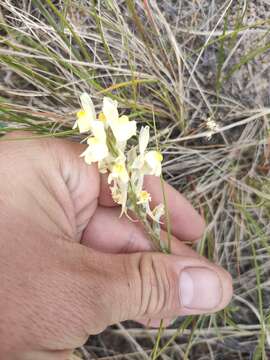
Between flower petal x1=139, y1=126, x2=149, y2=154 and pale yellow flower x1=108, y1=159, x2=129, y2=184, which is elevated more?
flower petal x1=139, y1=126, x2=149, y2=154

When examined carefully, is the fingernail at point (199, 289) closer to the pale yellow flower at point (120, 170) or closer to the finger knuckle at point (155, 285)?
the finger knuckle at point (155, 285)

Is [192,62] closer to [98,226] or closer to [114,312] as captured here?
[98,226]

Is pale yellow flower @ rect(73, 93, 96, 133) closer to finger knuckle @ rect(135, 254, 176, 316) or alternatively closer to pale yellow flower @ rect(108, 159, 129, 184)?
pale yellow flower @ rect(108, 159, 129, 184)

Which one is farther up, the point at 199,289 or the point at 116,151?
the point at 116,151

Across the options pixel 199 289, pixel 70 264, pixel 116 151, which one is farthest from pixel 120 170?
pixel 199 289

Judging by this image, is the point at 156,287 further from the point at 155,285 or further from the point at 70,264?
the point at 70,264

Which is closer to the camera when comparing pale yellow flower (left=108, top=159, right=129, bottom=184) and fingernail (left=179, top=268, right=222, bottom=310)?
pale yellow flower (left=108, top=159, right=129, bottom=184)

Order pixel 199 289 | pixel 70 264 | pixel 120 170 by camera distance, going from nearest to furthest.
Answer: pixel 120 170 → pixel 70 264 → pixel 199 289

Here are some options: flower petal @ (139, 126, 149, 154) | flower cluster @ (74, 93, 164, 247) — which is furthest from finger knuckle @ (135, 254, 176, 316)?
flower petal @ (139, 126, 149, 154)
